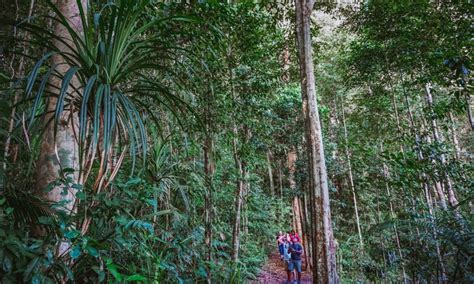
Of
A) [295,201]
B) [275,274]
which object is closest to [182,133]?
[275,274]

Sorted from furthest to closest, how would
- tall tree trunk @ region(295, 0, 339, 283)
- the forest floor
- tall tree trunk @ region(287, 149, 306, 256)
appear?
tall tree trunk @ region(287, 149, 306, 256) < the forest floor < tall tree trunk @ region(295, 0, 339, 283)

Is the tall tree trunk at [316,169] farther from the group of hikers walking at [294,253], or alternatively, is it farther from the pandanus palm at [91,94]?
the group of hikers walking at [294,253]

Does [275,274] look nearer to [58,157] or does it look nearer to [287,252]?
[287,252]

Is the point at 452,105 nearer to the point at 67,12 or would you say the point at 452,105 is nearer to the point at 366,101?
the point at 366,101

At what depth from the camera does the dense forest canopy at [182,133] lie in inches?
41.7

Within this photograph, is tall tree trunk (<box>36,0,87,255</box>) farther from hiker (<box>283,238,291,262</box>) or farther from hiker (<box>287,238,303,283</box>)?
hiker (<box>283,238,291,262</box>)

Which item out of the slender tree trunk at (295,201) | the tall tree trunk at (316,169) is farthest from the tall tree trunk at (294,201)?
the tall tree trunk at (316,169)

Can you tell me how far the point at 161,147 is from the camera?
2.05m

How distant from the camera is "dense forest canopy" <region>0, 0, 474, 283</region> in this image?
1.06 meters

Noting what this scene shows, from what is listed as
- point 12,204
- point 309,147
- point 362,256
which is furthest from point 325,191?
point 362,256

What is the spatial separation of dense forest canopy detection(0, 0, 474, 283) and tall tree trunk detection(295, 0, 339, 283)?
0.01m

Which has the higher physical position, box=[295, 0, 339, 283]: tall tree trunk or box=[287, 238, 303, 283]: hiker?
box=[295, 0, 339, 283]: tall tree trunk

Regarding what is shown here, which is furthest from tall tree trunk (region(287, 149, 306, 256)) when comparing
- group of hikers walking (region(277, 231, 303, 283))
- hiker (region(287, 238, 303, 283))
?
hiker (region(287, 238, 303, 283))

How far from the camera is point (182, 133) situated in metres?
2.54
